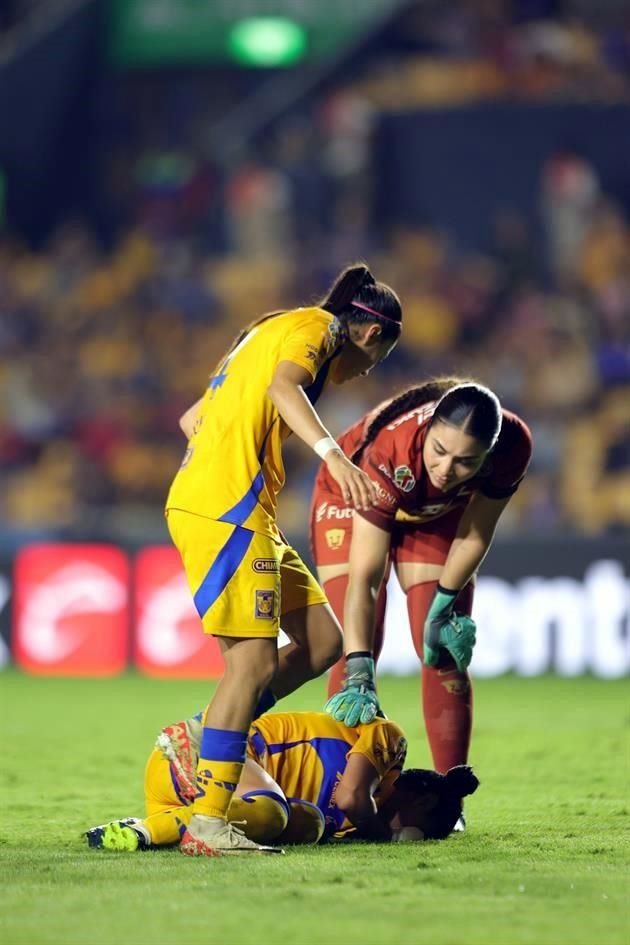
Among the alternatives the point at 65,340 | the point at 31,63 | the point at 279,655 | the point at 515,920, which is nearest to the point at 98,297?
the point at 65,340

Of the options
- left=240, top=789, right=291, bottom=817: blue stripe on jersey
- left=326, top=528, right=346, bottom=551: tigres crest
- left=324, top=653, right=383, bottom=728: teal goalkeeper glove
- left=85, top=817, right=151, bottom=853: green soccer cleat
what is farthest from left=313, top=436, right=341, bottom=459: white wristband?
left=326, top=528, right=346, bottom=551: tigres crest

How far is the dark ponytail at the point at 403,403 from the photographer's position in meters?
5.89

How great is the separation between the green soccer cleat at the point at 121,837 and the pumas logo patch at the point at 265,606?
2.55 ft

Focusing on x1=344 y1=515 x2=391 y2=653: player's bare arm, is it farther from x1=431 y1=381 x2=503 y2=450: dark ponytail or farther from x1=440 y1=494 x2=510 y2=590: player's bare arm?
x1=431 y1=381 x2=503 y2=450: dark ponytail

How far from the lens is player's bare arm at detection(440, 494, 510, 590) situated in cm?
582

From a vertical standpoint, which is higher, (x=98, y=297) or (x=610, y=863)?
(x=98, y=297)

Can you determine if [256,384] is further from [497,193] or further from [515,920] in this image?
[497,193]

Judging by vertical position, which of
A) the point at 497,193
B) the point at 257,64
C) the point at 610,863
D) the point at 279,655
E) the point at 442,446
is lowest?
the point at 610,863

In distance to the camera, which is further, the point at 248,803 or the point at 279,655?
the point at 279,655

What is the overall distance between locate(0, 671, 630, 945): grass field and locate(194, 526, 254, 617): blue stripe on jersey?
2.48ft

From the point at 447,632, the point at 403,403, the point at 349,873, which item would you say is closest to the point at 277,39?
the point at 403,403

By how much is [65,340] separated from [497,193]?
4496 millimetres

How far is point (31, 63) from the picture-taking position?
18.4 m

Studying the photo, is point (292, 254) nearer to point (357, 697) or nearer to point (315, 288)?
point (315, 288)
